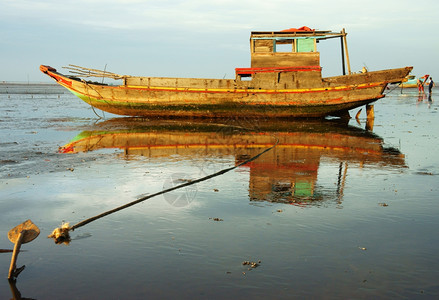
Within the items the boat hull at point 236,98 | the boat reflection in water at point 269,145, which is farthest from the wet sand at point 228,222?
the boat hull at point 236,98

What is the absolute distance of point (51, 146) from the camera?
12.6 meters

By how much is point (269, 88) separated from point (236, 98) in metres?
1.64

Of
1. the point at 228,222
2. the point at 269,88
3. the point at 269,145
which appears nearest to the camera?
the point at 228,222

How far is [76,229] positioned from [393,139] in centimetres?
1170

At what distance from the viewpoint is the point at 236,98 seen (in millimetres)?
20438

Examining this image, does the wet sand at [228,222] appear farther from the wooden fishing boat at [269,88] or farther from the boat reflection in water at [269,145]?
the wooden fishing boat at [269,88]

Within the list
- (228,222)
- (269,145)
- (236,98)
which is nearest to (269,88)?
(236,98)

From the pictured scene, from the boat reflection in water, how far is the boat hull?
102cm

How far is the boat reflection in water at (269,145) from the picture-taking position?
773 centimetres

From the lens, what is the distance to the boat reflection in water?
25.4ft

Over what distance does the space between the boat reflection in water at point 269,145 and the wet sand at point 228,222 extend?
7 centimetres

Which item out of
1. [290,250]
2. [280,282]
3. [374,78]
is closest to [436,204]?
[290,250]

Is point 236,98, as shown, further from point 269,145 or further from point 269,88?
point 269,145

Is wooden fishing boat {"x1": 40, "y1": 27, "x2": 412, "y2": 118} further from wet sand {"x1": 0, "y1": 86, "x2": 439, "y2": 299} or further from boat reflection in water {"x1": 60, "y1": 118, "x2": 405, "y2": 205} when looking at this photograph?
wet sand {"x1": 0, "y1": 86, "x2": 439, "y2": 299}
